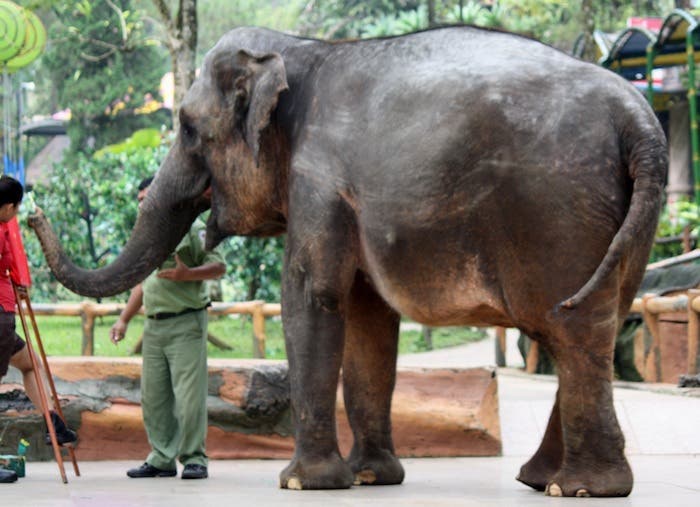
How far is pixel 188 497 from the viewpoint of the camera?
6.39 meters

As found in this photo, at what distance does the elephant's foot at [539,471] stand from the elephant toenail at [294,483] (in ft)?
3.35

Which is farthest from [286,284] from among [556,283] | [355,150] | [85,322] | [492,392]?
[85,322]

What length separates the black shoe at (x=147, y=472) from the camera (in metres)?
7.61

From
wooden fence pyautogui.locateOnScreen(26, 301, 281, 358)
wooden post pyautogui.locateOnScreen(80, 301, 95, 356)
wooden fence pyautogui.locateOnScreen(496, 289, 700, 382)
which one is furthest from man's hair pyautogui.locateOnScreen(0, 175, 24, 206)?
wooden post pyautogui.locateOnScreen(80, 301, 95, 356)

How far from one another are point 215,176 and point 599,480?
2.49 metres

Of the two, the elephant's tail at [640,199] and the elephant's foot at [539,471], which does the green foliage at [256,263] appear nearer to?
the elephant's foot at [539,471]

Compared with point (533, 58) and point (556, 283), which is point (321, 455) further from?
point (533, 58)

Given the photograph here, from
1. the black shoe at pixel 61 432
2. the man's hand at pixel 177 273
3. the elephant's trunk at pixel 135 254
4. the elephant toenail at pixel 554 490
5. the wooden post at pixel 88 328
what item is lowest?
the wooden post at pixel 88 328

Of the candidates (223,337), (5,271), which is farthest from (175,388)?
(223,337)

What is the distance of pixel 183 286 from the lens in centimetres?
768

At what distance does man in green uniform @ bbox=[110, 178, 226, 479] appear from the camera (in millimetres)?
7605

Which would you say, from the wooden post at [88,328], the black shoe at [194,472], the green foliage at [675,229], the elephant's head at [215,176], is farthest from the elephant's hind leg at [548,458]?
the green foliage at [675,229]

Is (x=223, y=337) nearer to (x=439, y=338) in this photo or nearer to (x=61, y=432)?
(x=439, y=338)

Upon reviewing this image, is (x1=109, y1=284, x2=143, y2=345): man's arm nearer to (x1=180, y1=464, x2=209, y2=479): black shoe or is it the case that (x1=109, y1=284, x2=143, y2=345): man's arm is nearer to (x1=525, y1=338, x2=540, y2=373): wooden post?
(x1=180, y1=464, x2=209, y2=479): black shoe
